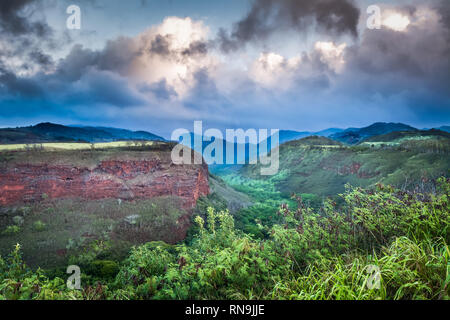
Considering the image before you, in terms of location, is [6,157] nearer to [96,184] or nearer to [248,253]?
[96,184]

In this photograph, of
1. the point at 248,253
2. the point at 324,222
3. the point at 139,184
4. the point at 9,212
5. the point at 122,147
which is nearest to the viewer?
the point at 248,253

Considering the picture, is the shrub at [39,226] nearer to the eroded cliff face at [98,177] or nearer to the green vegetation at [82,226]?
the green vegetation at [82,226]

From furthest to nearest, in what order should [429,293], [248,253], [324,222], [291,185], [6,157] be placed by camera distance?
[291,185] → [6,157] → [324,222] → [248,253] → [429,293]

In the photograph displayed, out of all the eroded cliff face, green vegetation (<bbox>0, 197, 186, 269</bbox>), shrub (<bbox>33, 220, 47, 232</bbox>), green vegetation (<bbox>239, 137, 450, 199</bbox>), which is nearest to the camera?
green vegetation (<bbox>0, 197, 186, 269</bbox>)

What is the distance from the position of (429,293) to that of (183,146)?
43.8m

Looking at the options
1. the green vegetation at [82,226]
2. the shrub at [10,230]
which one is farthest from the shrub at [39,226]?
the shrub at [10,230]

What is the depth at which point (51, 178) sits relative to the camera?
3147 cm

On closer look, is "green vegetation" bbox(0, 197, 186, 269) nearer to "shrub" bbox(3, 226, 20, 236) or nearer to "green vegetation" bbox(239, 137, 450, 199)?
"shrub" bbox(3, 226, 20, 236)

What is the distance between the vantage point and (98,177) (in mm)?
33219

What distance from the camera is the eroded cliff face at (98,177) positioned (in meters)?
30.0

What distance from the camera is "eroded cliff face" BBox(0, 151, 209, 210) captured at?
30016 mm

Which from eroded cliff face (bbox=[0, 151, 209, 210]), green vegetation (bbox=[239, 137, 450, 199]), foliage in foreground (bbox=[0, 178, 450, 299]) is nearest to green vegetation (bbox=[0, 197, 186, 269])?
eroded cliff face (bbox=[0, 151, 209, 210])
